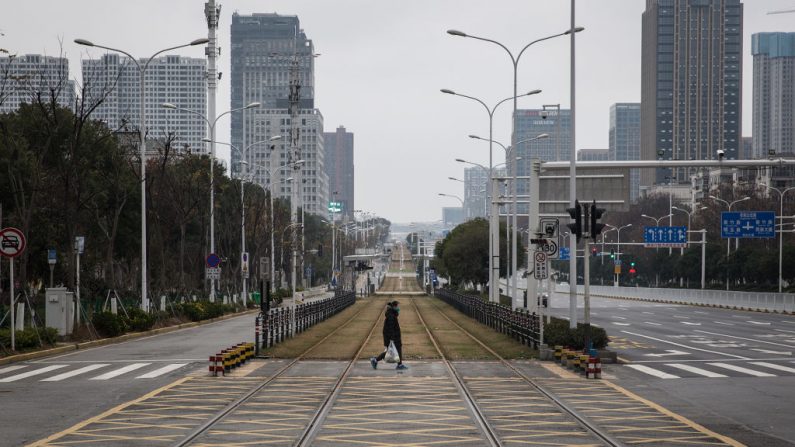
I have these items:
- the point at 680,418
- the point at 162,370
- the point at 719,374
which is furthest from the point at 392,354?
the point at 680,418

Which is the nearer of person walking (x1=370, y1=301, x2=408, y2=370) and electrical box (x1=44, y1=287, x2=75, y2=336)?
person walking (x1=370, y1=301, x2=408, y2=370)

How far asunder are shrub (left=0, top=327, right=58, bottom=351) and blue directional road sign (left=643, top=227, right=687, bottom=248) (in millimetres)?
69415

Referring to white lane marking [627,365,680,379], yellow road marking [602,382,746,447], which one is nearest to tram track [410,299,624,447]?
yellow road marking [602,382,746,447]

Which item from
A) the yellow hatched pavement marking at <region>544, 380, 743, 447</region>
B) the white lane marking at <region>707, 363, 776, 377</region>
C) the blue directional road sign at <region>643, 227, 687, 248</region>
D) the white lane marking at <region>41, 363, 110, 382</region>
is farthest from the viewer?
the blue directional road sign at <region>643, 227, 687, 248</region>

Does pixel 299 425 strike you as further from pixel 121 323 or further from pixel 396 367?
pixel 121 323

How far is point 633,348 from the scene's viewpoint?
3703 centimetres

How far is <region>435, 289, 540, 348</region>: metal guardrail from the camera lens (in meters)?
34.7

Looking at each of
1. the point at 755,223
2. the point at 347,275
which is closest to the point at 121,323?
the point at 755,223

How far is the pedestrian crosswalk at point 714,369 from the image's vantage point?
26.8 m

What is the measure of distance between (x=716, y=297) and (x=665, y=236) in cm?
970

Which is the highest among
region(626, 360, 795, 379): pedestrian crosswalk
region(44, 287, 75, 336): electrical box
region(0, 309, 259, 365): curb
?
region(44, 287, 75, 336): electrical box

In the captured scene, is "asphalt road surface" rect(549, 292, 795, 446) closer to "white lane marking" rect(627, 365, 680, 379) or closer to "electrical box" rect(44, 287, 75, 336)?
"white lane marking" rect(627, 365, 680, 379)

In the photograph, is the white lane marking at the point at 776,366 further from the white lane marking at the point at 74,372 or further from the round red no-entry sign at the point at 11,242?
the round red no-entry sign at the point at 11,242

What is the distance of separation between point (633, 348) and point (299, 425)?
22.0 meters
